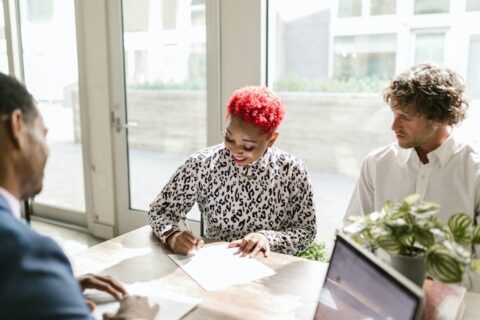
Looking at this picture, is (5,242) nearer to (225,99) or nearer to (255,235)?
(255,235)

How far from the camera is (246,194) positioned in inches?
68.4

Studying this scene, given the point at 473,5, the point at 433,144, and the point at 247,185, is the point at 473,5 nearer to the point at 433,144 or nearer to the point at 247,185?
the point at 433,144

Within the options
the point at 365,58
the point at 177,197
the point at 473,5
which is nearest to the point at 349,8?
the point at 365,58

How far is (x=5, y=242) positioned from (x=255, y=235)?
3.18 feet

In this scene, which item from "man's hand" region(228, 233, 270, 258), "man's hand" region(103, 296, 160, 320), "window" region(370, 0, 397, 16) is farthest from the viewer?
"window" region(370, 0, 397, 16)

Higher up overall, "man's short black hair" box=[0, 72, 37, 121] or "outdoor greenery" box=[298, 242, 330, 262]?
"man's short black hair" box=[0, 72, 37, 121]

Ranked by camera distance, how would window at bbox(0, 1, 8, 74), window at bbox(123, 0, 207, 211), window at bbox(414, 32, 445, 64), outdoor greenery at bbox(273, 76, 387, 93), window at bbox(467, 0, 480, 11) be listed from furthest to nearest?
window at bbox(0, 1, 8, 74), window at bbox(123, 0, 207, 211), outdoor greenery at bbox(273, 76, 387, 93), window at bbox(414, 32, 445, 64), window at bbox(467, 0, 480, 11)

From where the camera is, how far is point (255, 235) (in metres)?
1.56

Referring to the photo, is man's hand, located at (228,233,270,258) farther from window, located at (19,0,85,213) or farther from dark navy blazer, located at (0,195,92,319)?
window, located at (19,0,85,213)

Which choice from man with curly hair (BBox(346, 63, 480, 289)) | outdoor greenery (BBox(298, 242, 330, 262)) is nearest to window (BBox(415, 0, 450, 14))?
man with curly hair (BBox(346, 63, 480, 289))

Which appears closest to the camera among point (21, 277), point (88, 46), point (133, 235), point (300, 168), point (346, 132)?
point (21, 277)

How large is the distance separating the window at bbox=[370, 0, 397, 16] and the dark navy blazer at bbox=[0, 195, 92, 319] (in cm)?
241

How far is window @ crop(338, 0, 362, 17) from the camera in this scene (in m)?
2.69

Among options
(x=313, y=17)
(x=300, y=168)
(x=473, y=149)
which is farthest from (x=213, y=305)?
(x=313, y=17)
